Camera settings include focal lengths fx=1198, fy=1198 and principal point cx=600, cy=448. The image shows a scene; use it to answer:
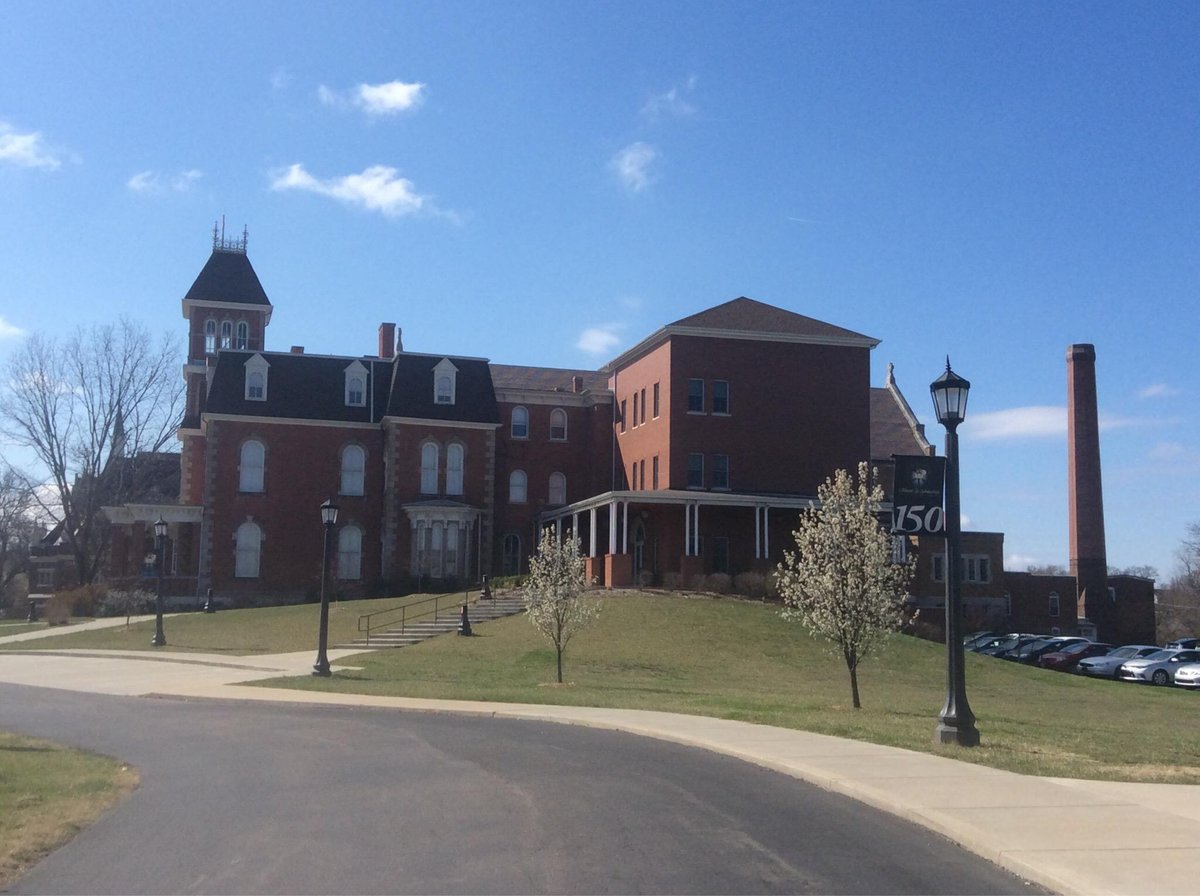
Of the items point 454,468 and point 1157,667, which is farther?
point 454,468

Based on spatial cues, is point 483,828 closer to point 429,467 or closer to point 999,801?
point 999,801

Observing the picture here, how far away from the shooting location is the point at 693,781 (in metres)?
12.3

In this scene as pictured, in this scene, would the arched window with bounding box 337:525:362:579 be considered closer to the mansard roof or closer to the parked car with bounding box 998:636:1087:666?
the mansard roof

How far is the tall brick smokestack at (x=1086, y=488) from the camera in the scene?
64.2 meters

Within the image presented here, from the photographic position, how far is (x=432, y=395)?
5722 cm

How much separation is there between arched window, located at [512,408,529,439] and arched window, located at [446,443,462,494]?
12.4ft

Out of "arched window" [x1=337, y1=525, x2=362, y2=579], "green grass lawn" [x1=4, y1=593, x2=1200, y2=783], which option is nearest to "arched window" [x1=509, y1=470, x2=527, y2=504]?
"arched window" [x1=337, y1=525, x2=362, y2=579]

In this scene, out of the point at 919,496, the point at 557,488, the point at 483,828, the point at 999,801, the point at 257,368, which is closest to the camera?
the point at 483,828

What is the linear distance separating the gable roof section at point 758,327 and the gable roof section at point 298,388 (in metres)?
14.4

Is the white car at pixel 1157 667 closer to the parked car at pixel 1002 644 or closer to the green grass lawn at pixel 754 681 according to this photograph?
the green grass lawn at pixel 754 681

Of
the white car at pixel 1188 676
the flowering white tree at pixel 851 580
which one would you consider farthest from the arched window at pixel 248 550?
the white car at pixel 1188 676

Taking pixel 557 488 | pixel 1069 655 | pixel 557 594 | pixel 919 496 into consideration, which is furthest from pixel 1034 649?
pixel 919 496

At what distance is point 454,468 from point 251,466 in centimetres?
933

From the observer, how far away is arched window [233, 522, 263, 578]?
54781 mm
